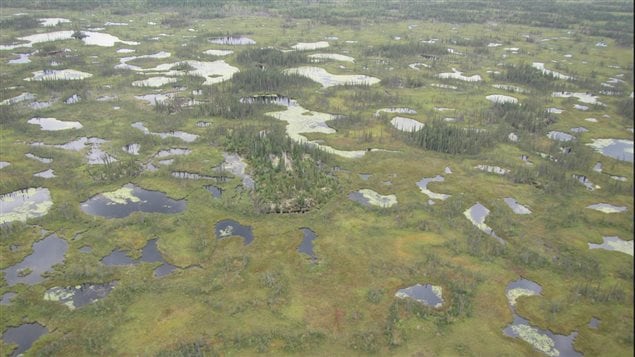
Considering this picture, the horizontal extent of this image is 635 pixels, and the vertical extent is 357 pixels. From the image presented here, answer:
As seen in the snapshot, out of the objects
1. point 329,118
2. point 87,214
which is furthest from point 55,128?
point 329,118

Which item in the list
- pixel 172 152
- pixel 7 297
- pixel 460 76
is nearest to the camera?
pixel 7 297

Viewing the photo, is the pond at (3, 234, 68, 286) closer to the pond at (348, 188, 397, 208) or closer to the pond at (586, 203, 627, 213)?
the pond at (348, 188, 397, 208)

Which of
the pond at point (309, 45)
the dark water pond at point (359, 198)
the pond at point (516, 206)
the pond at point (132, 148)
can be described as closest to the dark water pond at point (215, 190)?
the pond at point (132, 148)

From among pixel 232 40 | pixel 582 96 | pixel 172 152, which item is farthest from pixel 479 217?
pixel 232 40

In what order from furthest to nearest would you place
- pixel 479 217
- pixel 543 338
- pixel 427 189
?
pixel 427 189, pixel 479 217, pixel 543 338

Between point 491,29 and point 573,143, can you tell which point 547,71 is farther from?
point 491,29

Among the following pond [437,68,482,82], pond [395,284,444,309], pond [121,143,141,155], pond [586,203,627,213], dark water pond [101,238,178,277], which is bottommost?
pond [395,284,444,309]

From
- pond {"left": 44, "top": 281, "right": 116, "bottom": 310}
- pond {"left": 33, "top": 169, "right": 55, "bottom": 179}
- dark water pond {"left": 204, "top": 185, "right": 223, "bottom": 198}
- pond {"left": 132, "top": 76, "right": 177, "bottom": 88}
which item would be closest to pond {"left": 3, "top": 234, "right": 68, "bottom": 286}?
pond {"left": 44, "top": 281, "right": 116, "bottom": 310}

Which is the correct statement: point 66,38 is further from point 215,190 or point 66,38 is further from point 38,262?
point 38,262
